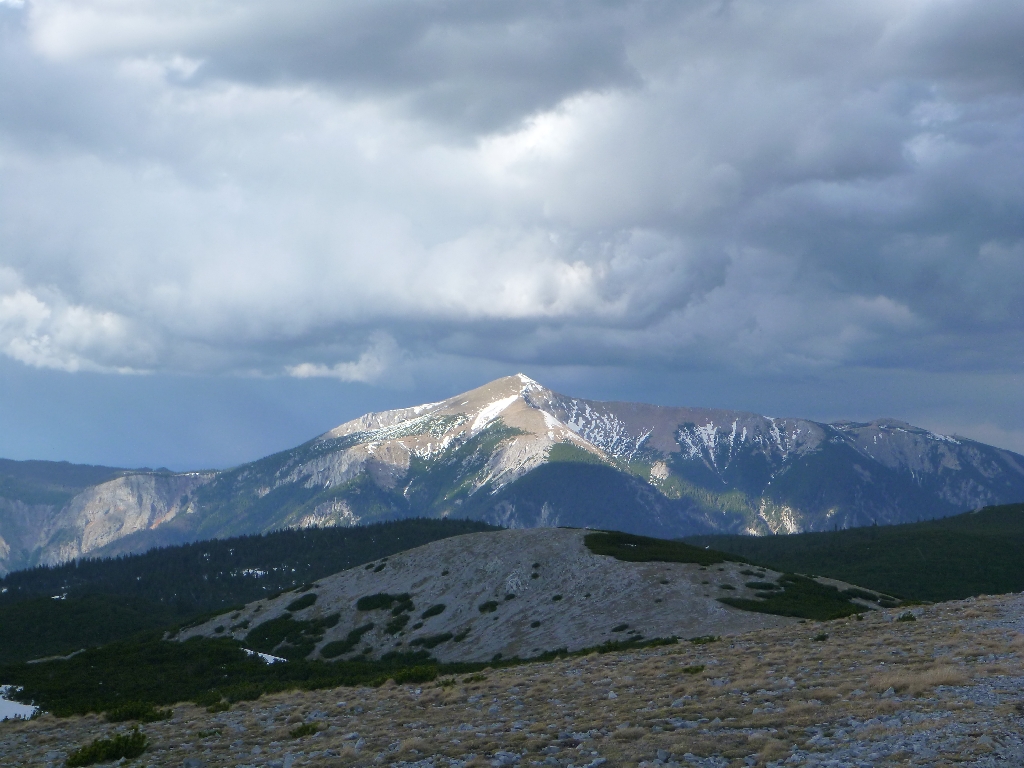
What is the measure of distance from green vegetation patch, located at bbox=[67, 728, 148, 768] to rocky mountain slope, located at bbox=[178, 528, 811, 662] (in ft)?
129

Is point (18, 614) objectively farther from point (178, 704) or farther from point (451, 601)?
point (178, 704)

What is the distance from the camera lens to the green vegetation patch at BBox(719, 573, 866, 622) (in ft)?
208

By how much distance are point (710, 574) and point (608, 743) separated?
5927cm

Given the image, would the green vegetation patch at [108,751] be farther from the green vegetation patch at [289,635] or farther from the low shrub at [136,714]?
the green vegetation patch at [289,635]

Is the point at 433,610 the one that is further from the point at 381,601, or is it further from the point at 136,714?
the point at 136,714

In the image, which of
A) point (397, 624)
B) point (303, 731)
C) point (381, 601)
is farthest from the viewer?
point (381, 601)

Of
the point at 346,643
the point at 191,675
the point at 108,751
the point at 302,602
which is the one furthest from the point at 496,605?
the point at 108,751

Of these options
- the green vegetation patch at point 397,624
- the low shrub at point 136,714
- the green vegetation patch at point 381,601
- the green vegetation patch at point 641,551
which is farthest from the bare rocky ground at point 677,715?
the green vegetation patch at point 381,601

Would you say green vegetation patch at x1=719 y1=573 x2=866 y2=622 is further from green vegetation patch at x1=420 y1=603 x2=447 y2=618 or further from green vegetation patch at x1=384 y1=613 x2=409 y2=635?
green vegetation patch at x1=384 y1=613 x2=409 y2=635

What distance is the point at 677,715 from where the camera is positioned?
76.4ft

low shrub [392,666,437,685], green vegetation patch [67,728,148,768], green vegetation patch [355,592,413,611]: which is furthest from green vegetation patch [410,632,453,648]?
green vegetation patch [67,728,148,768]

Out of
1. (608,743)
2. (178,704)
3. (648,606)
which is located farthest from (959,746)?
(648,606)

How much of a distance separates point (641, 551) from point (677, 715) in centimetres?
6794

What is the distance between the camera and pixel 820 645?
35719 mm
